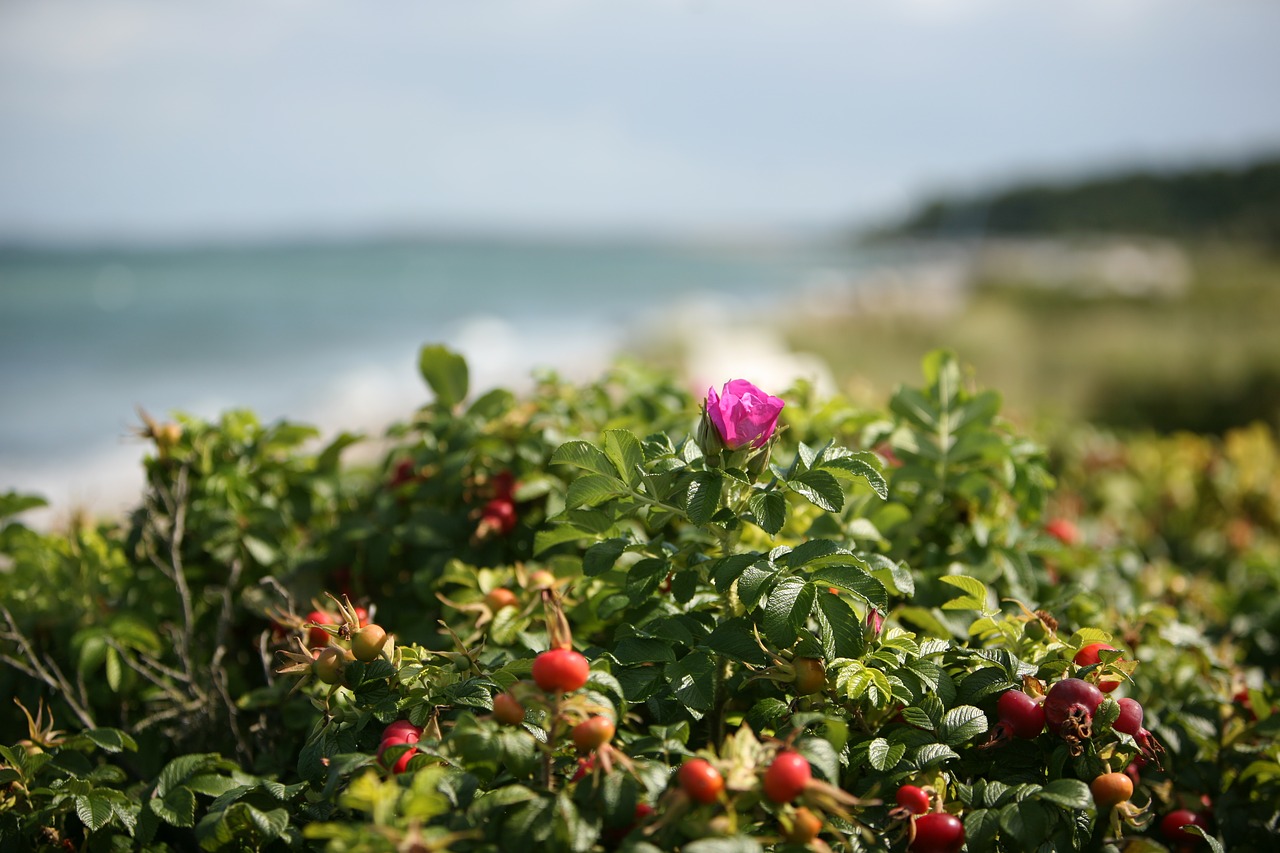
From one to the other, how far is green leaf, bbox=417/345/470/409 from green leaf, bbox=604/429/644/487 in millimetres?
712

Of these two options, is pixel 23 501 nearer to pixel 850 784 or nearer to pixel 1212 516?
pixel 850 784

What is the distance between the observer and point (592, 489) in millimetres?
1235

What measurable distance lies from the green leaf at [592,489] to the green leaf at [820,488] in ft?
0.76

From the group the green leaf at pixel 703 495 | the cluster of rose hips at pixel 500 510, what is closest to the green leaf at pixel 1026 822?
the green leaf at pixel 703 495

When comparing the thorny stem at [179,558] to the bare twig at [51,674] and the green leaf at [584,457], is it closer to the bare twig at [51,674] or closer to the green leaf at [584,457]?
the bare twig at [51,674]

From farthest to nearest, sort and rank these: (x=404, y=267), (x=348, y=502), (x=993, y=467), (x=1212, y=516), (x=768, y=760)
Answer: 1. (x=404, y=267)
2. (x=1212, y=516)
3. (x=348, y=502)
4. (x=993, y=467)
5. (x=768, y=760)

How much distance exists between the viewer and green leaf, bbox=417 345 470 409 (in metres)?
1.85

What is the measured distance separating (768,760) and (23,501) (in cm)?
158

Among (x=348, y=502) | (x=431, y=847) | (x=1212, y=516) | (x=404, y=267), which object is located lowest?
(x=1212, y=516)

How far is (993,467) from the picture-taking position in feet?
5.78

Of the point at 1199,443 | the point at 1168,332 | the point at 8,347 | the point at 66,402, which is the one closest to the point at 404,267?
the point at 8,347

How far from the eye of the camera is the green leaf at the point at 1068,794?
1.09 metres

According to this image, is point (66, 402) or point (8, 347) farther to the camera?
point (8, 347)

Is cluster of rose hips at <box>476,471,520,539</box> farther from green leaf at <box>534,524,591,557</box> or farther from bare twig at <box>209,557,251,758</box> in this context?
bare twig at <box>209,557,251,758</box>
